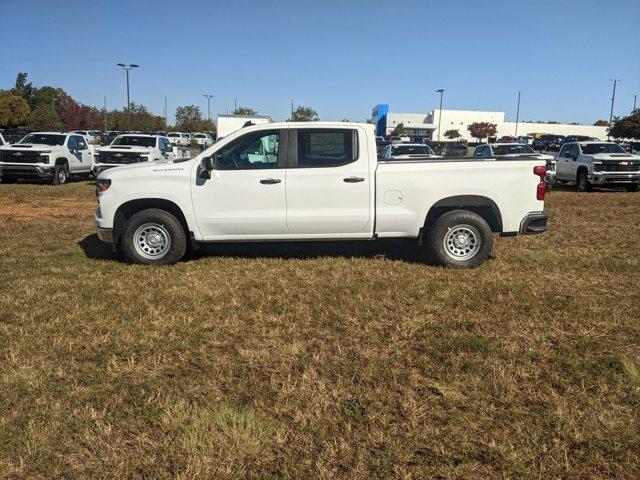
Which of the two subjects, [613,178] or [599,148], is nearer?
[613,178]

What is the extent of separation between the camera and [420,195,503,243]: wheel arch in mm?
6758

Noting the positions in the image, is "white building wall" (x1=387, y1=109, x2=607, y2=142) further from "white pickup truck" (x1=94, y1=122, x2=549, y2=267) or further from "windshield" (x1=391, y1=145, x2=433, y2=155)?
"white pickup truck" (x1=94, y1=122, x2=549, y2=267)

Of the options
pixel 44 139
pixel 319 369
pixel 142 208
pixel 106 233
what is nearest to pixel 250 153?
pixel 142 208

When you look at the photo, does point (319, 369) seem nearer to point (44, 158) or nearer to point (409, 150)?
point (409, 150)

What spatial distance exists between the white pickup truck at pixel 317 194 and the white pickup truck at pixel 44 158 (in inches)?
489

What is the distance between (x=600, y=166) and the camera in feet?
53.7

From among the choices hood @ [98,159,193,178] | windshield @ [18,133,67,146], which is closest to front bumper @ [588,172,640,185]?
hood @ [98,159,193,178]

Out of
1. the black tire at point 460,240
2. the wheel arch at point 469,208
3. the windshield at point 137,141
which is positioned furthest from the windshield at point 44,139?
the black tire at point 460,240

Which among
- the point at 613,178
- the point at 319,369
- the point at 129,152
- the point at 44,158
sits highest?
the point at 129,152

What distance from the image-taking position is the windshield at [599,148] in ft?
56.7

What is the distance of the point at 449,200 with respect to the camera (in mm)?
6762

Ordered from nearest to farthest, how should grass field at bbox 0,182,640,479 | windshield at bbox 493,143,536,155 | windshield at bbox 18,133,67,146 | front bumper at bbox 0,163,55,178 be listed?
grass field at bbox 0,182,640,479
front bumper at bbox 0,163,55,178
windshield at bbox 493,143,536,155
windshield at bbox 18,133,67,146

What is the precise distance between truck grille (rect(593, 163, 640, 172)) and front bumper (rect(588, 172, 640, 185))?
0.55 ft

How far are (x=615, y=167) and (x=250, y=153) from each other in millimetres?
13798
